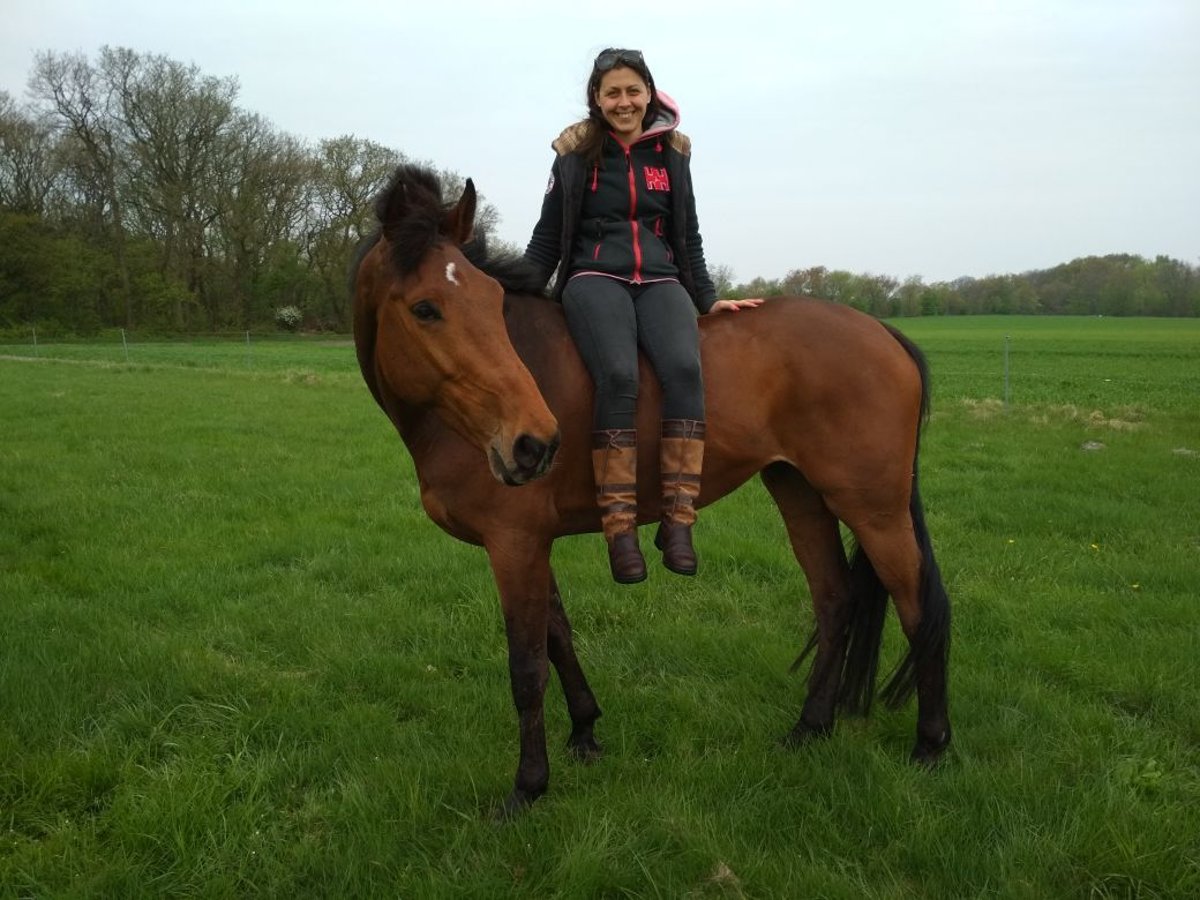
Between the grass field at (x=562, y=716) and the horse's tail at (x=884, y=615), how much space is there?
0.18m

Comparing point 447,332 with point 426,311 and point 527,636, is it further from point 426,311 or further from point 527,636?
point 527,636

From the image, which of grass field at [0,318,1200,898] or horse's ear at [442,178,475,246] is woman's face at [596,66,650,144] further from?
grass field at [0,318,1200,898]

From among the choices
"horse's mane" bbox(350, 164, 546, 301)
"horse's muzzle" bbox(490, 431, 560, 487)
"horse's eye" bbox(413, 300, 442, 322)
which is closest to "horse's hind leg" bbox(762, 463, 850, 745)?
"horse's muzzle" bbox(490, 431, 560, 487)

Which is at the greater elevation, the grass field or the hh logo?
the hh logo

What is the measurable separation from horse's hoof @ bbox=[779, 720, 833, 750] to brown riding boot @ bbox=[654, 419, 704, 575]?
1174 mm

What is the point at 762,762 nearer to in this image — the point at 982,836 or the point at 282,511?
the point at 982,836

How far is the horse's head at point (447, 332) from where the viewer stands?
257 cm

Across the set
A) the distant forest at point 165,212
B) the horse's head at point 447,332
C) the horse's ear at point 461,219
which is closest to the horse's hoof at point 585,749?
the horse's head at point 447,332

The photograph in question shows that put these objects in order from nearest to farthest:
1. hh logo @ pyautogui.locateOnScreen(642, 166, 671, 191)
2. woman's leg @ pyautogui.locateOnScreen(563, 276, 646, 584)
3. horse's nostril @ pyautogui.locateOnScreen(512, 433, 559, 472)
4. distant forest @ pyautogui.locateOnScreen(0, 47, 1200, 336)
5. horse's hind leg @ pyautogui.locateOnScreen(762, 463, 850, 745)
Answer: horse's nostril @ pyautogui.locateOnScreen(512, 433, 559, 472), woman's leg @ pyautogui.locateOnScreen(563, 276, 646, 584), hh logo @ pyautogui.locateOnScreen(642, 166, 671, 191), horse's hind leg @ pyautogui.locateOnScreen(762, 463, 850, 745), distant forest @ pyautogui.locateOnScreen(0, 47, 1200, 336)

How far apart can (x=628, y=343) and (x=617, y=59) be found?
1.16m

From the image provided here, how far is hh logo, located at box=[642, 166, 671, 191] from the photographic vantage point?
3369 mm

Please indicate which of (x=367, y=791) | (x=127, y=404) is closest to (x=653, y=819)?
(x=367, y=791)

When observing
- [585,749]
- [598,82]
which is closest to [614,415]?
[598,82]

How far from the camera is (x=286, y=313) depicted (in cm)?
4744
